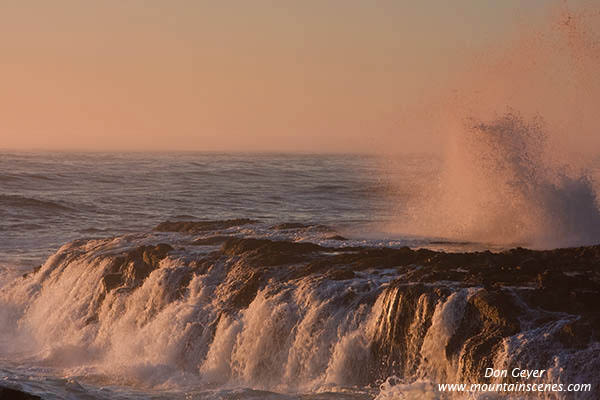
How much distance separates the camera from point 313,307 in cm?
1431

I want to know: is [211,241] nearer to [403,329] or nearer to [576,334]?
[403,329]

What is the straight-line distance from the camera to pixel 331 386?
43.4ft

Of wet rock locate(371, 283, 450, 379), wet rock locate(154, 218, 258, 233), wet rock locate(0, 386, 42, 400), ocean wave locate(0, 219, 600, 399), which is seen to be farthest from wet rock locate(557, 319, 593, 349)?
wet rock locate(154, 218, 258, 233)

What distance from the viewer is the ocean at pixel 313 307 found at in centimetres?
1226

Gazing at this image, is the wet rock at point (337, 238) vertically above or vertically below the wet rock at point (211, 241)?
above

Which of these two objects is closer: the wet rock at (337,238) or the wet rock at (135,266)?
the wet rock at (135,266)

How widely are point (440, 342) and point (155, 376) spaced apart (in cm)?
576

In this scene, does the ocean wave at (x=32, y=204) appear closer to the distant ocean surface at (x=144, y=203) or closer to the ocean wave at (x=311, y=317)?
the distant ocean surface at (x=144, y=203)

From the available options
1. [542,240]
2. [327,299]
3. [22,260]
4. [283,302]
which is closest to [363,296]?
[327,299]

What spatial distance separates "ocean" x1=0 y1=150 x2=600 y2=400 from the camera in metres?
12.3

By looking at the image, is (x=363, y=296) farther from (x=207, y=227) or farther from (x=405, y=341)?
(x=207, y=227)

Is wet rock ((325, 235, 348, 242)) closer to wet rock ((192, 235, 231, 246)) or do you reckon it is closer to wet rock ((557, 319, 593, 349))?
wet rock ((192, 235, 231, 246))

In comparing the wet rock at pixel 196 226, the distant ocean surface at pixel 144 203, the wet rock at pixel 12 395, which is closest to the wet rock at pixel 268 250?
the wet rock at pixel 196 226

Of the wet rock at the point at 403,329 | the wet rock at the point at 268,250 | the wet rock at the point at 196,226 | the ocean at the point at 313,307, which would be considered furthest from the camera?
the wet rock at the point at 196,226
